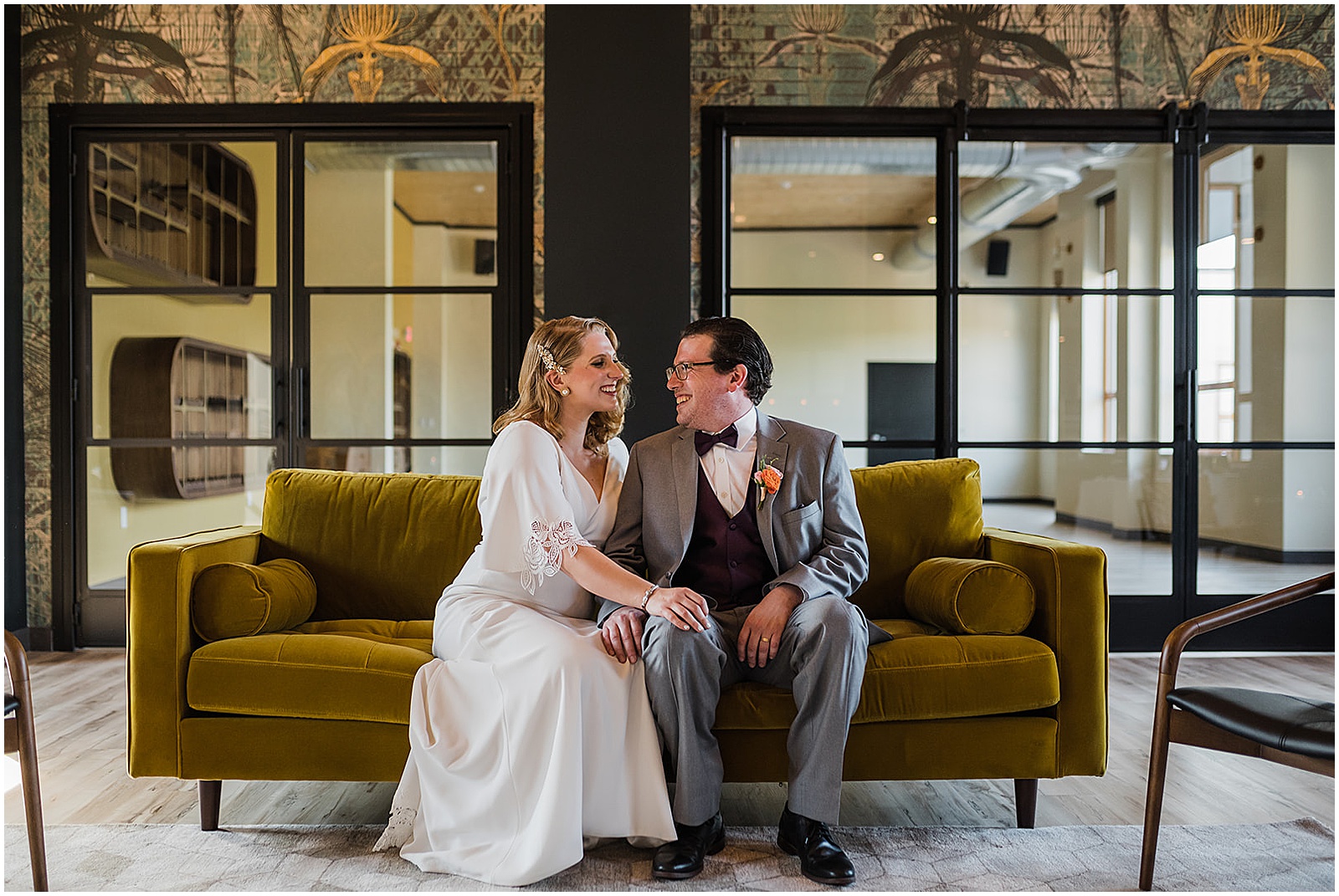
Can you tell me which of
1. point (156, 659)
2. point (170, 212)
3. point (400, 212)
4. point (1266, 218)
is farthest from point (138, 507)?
point (1266, 218)

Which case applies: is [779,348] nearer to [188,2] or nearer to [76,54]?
[188,2]

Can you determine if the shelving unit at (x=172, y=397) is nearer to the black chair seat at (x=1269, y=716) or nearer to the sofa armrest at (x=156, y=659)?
the sofa armrest at (x=156, y=659)

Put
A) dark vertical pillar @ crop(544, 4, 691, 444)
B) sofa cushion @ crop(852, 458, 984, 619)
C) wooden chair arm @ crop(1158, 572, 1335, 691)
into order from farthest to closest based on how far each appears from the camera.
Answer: dark vertical pillar @ crop(544, 4, 691, 444) < sofa cushion @ crop(852, 458, 984, 619) < wooden chair arm @ crop(1158, 572, 1335, 691)

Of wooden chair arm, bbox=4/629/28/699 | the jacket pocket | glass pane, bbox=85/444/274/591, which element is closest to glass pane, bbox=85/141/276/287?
glass pane, bbox=85/444/274/591

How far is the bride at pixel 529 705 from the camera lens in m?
2.03

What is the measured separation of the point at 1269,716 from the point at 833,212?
3.15 metres

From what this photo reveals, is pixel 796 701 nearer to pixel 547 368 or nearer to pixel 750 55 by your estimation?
pixel 547 368

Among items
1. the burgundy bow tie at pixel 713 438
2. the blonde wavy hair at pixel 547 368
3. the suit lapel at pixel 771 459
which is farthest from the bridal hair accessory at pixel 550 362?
the suit lapel at pixel 771 459

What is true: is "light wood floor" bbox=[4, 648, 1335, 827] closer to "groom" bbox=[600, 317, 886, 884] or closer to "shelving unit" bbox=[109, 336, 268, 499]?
"groom" bbox=[600, 317, 886, 884]

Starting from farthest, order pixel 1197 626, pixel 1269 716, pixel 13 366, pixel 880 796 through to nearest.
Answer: pixel 13 366 → pixel 880 796 → pixel 1197 626 → pixel 1269 716

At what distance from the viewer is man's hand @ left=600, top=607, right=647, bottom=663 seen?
84.8 inches

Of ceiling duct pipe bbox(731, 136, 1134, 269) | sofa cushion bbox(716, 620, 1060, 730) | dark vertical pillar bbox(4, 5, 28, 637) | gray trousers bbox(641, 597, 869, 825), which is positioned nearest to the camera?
gray trousers bbox(641, 597, 869, 825)

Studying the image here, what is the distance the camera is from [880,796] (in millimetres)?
2625

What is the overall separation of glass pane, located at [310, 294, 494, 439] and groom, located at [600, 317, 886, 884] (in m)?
2.17
